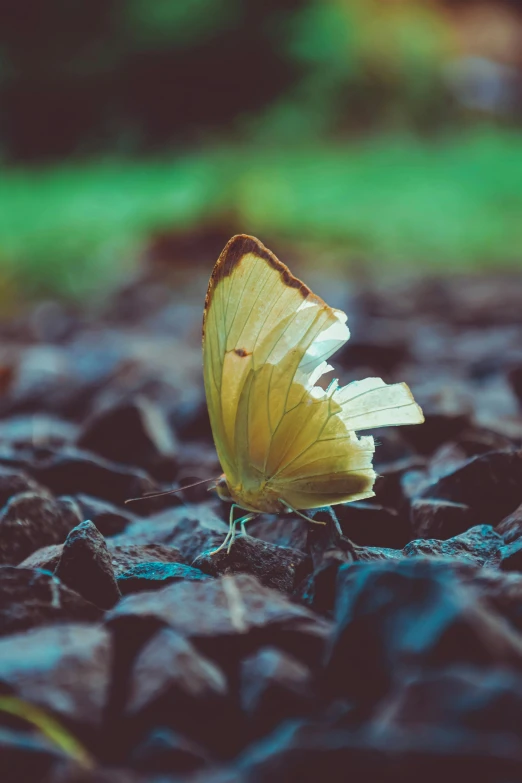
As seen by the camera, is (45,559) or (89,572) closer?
(89,572)

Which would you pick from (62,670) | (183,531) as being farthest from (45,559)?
(62,670)

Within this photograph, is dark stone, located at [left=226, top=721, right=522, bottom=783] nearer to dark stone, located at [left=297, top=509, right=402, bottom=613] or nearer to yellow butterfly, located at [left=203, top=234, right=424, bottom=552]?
dark stone, located at [left=297, top=509, right=402, bottom=613]

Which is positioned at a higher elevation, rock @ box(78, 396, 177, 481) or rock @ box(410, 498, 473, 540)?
rock @ box(410, 498, 473, 540)

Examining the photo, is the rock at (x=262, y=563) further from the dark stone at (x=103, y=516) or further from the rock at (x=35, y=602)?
the dark stone at (x=103, y=516)

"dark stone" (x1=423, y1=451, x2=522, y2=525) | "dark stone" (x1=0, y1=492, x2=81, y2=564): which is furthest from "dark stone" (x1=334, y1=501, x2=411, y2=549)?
"dark stone" (x1=0, y1=492, x2=81, y2=564)

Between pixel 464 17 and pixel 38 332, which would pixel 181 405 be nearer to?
pixel 38 332

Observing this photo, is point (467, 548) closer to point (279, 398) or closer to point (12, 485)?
point (279, 398)
